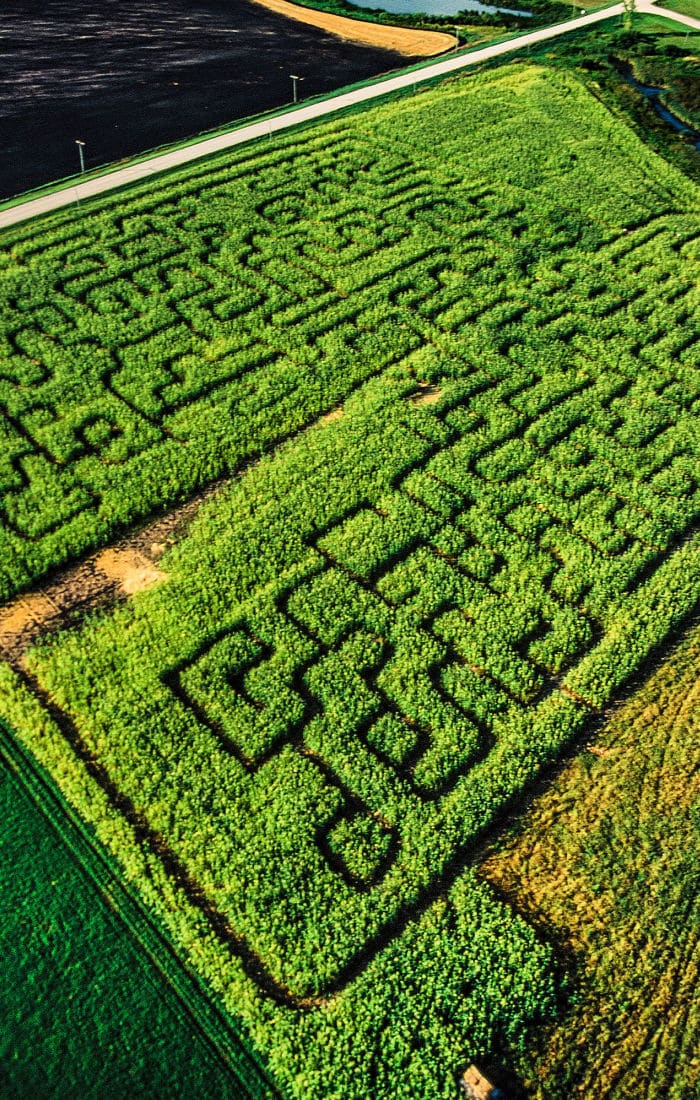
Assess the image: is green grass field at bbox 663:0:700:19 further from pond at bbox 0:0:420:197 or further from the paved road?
pond at bbox 0:0:420:197

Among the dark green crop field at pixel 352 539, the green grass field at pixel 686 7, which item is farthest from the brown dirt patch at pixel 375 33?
the green grass field at pixel 686 7

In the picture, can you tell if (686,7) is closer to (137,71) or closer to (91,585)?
(137,71)

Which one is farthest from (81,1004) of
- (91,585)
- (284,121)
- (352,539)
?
(284,121)

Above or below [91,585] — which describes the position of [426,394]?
above

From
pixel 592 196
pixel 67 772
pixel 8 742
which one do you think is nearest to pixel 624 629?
pixel 67 772

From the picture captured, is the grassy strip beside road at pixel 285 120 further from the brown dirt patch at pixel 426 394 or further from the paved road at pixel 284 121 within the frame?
the brown dirt patch at pixel 426 394
